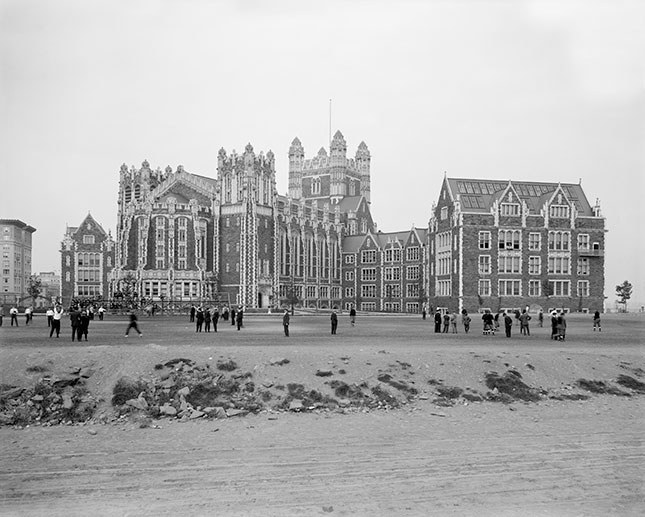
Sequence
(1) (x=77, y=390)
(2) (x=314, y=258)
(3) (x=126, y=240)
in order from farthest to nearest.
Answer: (2) (x=314, y=258), (3) (x=126, y=240), (1) (x=77, y=390)

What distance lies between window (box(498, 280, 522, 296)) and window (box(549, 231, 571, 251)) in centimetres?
726

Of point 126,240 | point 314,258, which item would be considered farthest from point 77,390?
point 314,258

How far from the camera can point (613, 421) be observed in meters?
25.4

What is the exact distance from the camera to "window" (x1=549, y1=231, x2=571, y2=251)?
95.1 metres

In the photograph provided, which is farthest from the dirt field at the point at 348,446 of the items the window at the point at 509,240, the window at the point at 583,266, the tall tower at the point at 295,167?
the tall tower at the point at 295,167

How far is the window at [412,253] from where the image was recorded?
12206 centimetres

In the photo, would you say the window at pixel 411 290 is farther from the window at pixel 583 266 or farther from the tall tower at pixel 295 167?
the tall tower at pixel 295 167

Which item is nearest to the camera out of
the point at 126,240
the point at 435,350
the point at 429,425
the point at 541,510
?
the point at 541,510

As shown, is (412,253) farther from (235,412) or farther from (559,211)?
(235,412)

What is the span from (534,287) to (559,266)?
4.90 metres

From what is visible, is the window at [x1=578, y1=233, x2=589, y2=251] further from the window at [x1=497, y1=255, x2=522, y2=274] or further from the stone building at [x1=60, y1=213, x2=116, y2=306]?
the stone building at [x1=60, y1=213, x2=116, y2=306]

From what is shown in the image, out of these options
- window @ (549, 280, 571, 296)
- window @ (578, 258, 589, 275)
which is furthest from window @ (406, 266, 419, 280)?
window @ (578, 258, 589, 275)

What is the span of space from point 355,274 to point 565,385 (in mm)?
105243

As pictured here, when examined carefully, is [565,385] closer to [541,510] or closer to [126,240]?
[541,510]
